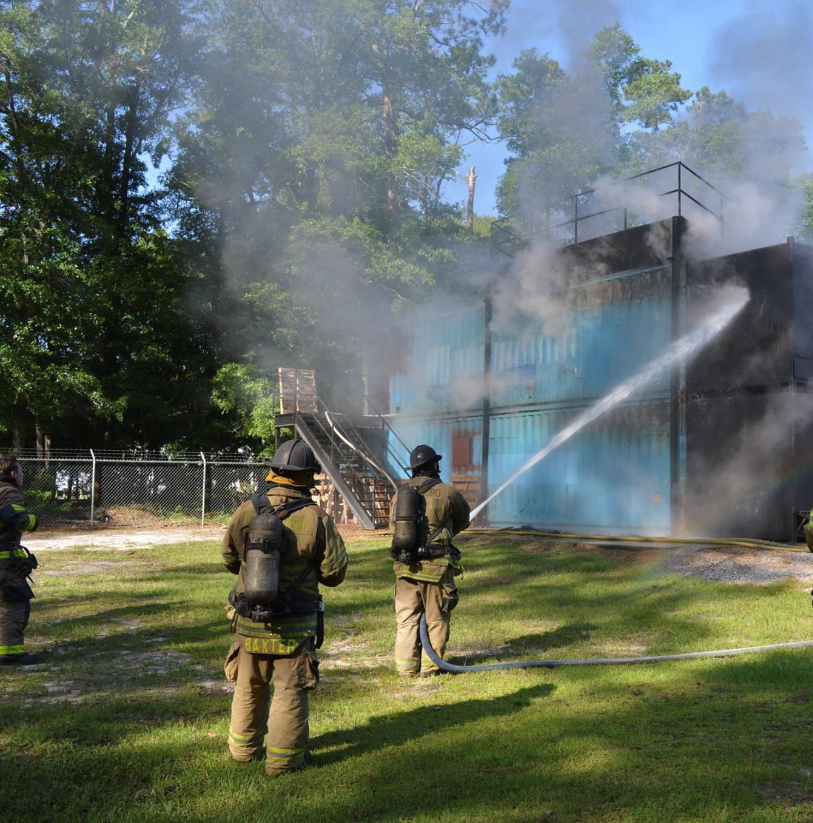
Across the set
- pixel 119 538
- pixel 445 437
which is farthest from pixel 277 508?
pixel 445 437

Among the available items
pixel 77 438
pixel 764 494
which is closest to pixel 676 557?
pixel 764 494

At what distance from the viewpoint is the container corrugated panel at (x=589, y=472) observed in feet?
48.4

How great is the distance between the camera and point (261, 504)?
3908 mm

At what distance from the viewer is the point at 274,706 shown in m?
3.78

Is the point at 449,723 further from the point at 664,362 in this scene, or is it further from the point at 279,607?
the point at 664,362

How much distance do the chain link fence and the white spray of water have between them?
8.40 meters

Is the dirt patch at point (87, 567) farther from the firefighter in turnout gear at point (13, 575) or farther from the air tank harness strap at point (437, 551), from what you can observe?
the air tank harness strap at point (437, 551)

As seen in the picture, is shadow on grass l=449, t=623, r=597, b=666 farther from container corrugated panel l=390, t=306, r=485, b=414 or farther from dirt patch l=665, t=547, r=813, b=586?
container corrugated panel l=390, t=306, r=485, b=414

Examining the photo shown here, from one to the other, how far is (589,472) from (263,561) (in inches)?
516

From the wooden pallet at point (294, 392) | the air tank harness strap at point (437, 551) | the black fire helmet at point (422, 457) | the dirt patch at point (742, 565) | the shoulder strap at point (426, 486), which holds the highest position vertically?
the wooden pallet at point (294, 392)

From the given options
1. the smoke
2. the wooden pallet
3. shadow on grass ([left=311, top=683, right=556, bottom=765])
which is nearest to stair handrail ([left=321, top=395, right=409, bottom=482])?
the wooden pallet

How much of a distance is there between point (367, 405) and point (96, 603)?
1445 centimetres

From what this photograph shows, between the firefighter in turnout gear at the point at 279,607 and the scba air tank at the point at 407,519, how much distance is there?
1658 mm

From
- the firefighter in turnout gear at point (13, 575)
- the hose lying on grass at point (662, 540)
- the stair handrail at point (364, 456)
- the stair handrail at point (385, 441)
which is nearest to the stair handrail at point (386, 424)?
the stair handrail at point (385, 441)
